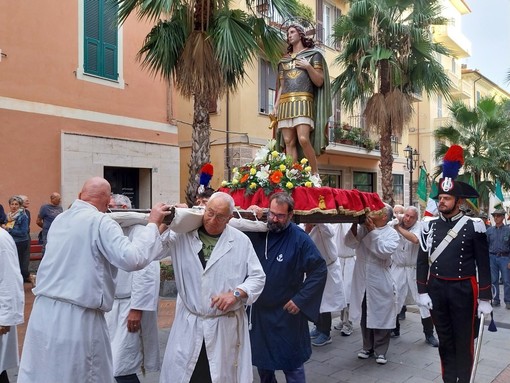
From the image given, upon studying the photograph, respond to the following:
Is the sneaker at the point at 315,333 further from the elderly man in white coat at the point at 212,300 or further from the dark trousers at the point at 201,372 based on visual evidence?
the dark trousers at the point at 201,372

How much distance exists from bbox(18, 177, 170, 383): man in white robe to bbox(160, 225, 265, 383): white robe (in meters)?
0.34

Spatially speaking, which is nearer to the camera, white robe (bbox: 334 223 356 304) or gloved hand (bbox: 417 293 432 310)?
gloved hand (bbox: 417 293 432 310)

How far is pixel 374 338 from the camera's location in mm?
5969

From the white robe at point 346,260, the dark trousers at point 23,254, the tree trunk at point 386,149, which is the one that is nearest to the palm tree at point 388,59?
the tree trunk at point 386,149

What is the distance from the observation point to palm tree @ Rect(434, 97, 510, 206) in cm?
1697

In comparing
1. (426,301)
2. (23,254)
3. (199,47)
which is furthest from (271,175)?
(23,254)

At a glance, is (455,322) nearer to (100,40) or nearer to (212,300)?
(212,300)

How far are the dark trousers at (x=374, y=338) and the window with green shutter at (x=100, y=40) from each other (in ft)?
32.1

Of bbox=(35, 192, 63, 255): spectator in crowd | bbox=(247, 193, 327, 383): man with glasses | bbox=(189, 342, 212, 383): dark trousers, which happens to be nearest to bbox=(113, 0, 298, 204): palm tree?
bbox=(35, 192, 63, 255): spectator in crowd

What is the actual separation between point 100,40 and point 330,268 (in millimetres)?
9590

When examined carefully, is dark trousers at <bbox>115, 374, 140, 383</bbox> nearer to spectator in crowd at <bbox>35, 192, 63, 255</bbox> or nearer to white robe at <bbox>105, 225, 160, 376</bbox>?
white robe at <bbox>105, 225, 160, 376</bbox>

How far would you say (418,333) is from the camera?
23.9ft

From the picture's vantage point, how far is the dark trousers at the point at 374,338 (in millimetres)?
5898

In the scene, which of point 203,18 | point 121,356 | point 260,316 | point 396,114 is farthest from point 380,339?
point 396,114
